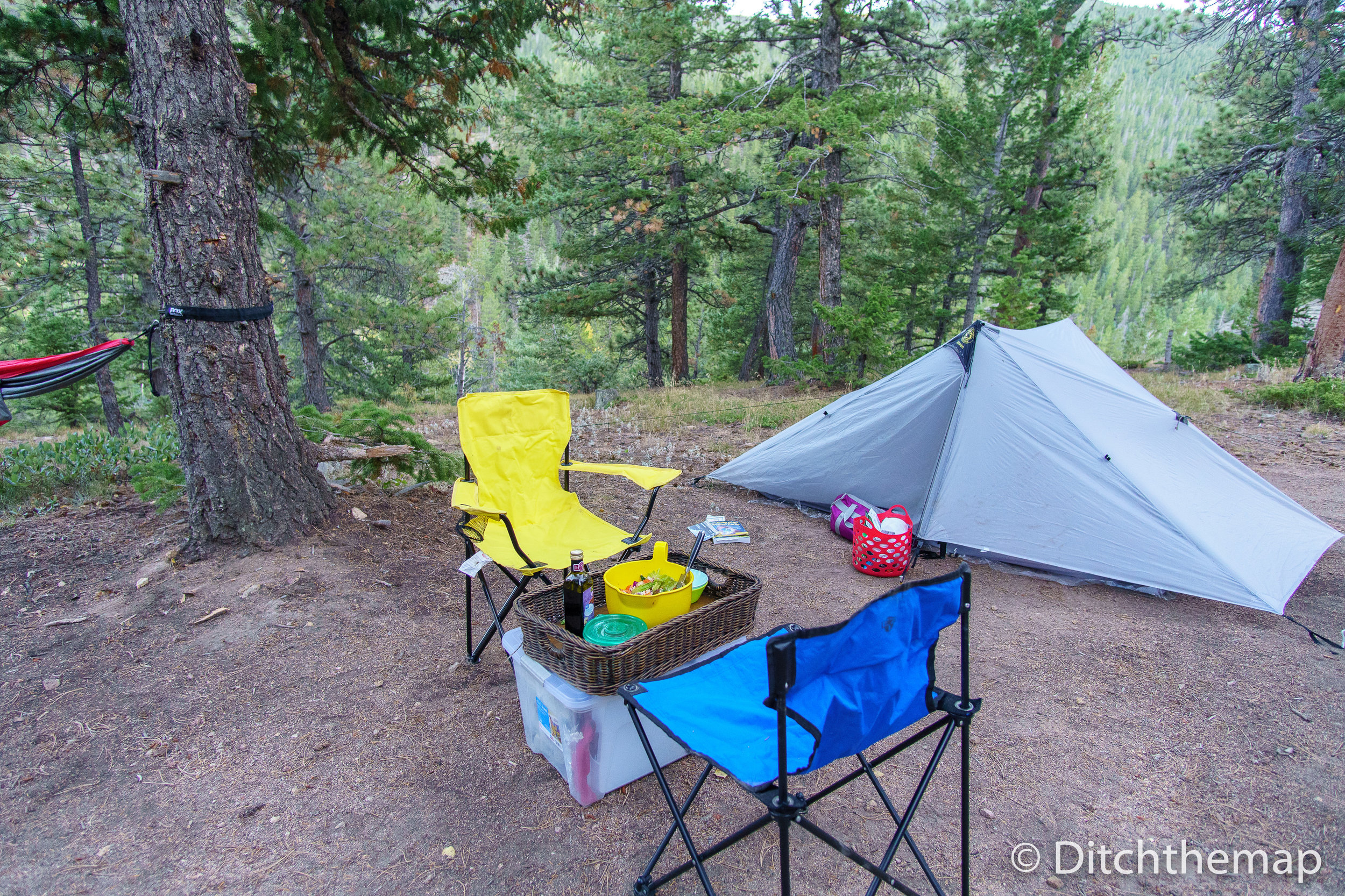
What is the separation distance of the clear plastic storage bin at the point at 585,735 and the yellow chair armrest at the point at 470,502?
523 millimetres

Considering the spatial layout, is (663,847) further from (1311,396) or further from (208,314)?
(1311,396)

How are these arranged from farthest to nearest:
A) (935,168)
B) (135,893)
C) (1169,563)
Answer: (935,168) < (1169,563) < (135,893)

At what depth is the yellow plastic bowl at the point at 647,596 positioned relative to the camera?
2.12 metres

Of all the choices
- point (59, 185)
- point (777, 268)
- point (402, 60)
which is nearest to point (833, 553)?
point (402, 60)

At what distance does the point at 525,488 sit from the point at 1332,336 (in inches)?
412

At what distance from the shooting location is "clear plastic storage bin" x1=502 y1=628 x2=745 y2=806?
188 cm

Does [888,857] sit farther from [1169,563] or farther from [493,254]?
[493,254]

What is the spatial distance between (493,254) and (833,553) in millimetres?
39484

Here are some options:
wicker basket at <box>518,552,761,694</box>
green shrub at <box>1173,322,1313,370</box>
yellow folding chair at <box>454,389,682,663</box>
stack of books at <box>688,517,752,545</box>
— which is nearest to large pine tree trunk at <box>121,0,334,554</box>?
yellow folding chair at <box>454,389,682,663</box>

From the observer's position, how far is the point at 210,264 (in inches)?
121

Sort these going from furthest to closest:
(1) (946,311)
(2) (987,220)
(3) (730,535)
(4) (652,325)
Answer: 1. (1) (946,311)
2. (4) (652,325)
3. (2) (987,220)
4. (3) (730,535)

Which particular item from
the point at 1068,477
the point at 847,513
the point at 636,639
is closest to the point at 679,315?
the point at 847,513

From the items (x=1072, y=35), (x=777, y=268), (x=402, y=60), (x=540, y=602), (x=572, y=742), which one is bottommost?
(x=572, y=742)

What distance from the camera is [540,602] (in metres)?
2.22
